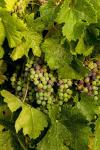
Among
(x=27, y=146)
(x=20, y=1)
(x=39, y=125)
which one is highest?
(x=20, y=1)

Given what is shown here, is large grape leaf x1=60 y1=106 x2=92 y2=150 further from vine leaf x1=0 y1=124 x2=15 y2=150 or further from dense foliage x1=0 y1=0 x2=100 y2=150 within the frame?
vine leaf x1=0 y1=124 x2=15 y2=150

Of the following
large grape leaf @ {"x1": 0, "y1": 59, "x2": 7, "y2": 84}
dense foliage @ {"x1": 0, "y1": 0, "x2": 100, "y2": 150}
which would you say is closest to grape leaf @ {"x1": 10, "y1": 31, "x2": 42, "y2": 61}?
dense foliage @ {"x1": 0, "y1": 0, "x2": 100, "y2": 150}

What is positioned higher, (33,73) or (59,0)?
(59,0)

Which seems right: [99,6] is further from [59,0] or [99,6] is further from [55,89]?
[55,89]

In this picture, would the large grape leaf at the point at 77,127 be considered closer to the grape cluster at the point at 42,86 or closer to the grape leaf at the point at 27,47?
the grape cluster at the point at 42,86

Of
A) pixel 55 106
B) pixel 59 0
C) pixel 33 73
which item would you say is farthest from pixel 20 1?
pixel 55 106

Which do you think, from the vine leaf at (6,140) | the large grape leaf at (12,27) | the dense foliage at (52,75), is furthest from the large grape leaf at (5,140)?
the large grape leaf at (12,27)
